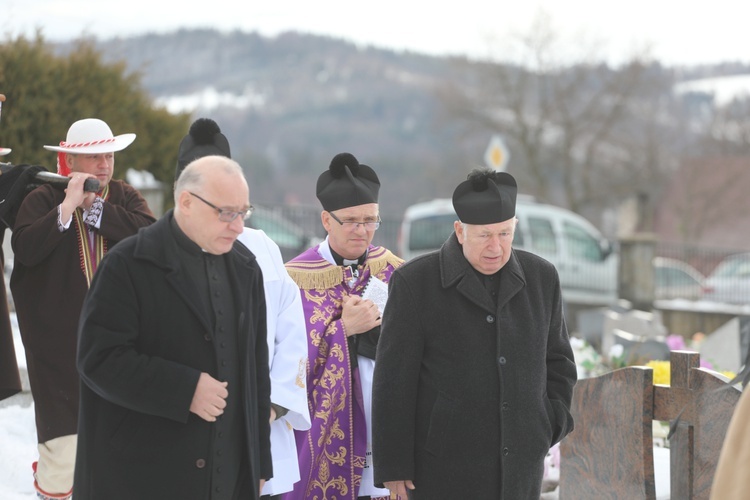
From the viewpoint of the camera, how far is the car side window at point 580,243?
2000 cm

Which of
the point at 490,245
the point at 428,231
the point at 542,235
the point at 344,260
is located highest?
the point at 490,245

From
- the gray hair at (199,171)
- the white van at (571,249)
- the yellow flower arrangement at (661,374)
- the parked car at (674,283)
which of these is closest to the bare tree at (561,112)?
the parked car at (674,283)

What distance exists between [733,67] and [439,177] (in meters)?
26.9

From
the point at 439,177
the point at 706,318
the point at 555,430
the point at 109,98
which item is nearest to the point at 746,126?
the point at 439,177

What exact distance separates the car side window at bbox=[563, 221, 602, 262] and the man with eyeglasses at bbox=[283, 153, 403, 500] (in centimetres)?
1533

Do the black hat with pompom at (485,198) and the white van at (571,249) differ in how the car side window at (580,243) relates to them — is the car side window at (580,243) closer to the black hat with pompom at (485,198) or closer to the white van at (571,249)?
the white van at (571,249)

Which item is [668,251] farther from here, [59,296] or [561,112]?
[59,296]

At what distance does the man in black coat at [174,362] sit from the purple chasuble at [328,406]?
1.29 m

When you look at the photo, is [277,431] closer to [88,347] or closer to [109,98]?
[88,347]

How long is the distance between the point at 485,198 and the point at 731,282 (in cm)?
2393

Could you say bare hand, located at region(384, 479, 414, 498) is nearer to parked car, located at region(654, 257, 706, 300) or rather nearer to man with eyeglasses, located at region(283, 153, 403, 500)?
man with eyeglasses, located at region(283, 153, 403, 500)

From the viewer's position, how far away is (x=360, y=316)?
490 cm

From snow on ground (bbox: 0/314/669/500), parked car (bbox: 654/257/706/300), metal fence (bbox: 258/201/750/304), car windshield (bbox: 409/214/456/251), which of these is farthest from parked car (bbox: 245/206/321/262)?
snow on ground (bbox: 0/314/669/500)

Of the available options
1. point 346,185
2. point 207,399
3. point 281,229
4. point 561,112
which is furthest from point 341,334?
point 561,112
